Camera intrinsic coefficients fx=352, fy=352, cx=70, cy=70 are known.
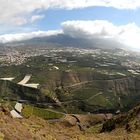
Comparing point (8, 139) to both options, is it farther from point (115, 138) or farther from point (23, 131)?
point (115, 138)

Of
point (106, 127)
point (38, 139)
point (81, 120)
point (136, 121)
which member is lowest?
point (81, 120)

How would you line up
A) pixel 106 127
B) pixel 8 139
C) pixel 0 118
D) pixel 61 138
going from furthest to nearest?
pixel 106 127, pixel 61 138, pixel 0 118, pixel 8 139

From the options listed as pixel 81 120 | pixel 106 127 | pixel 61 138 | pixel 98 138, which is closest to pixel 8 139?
pixel 61 138

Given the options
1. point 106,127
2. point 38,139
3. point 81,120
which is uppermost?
point 38,139

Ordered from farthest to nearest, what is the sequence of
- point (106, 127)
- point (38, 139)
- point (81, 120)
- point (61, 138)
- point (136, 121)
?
point (81, 120) → point (106, 127) → point (136, 121) → point (61, 138) → point (38, 139)

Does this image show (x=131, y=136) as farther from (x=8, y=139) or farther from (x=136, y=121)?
(x=8, y=139)

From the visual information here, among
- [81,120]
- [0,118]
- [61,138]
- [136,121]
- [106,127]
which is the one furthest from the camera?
[81,120]

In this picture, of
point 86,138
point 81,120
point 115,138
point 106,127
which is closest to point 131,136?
point 115,138

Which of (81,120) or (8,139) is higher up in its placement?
(8,139)

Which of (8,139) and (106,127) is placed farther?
(106,127)
